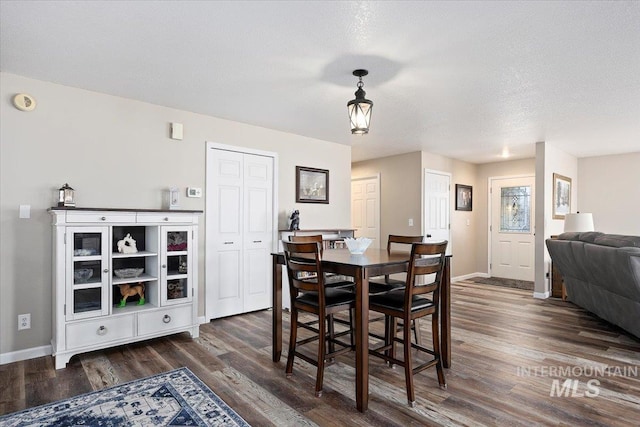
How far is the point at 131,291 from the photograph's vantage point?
11.0 ft

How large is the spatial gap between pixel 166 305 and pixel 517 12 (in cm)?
352

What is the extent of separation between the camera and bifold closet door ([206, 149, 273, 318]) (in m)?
4.21

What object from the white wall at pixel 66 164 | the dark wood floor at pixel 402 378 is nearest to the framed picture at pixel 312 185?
the white wall at pixel 66 164

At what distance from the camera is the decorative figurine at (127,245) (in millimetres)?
3283

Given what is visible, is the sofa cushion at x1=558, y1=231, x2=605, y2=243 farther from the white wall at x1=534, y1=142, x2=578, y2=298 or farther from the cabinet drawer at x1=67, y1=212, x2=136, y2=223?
the cabinet drawer at x1=67, y1=212, x2=136, y2=223

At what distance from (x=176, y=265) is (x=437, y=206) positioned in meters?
4.59

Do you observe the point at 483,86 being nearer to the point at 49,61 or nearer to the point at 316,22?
the point at 316,22

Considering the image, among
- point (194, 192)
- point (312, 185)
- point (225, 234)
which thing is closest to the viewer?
point (194, 192)

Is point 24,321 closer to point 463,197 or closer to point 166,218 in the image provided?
point 166,218

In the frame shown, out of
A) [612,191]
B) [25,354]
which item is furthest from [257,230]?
[612,191]

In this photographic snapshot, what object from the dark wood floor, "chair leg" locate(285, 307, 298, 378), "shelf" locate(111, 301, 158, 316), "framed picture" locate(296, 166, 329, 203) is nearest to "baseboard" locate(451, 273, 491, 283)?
the dark wood floor

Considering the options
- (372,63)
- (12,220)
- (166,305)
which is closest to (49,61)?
(12,220)

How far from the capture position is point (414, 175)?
6219 mm

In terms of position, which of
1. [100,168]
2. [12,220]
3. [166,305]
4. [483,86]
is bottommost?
[166,305]
